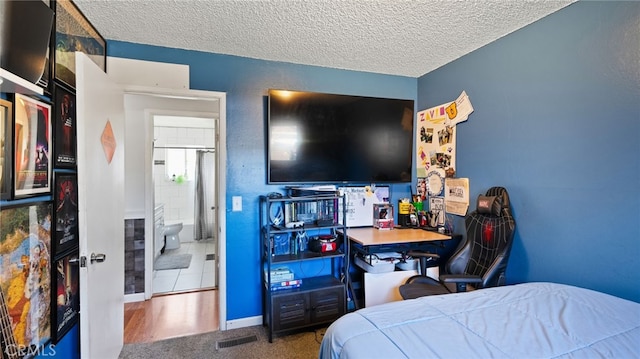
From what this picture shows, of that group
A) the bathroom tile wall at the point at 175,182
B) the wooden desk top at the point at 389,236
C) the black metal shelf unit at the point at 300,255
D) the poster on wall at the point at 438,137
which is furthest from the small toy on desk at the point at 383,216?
the bathroom tile wall at the point at 175,182

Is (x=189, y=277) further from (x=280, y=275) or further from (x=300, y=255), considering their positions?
(x=300, y=255)

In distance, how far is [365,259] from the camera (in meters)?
2.54

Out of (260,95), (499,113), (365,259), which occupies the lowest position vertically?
(365,259)

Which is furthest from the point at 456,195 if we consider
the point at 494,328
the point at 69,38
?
the point at 69,38

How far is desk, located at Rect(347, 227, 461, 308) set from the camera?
93.8 inches

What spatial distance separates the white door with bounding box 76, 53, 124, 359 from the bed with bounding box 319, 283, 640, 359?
1350 mm

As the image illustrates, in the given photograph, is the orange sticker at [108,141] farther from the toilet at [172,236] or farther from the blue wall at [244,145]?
the toilet at [172,236]

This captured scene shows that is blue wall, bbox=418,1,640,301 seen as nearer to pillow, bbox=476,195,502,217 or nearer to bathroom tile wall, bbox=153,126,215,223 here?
pillow, bbox=476,195,502,217

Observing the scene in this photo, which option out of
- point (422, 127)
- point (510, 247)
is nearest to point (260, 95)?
point (422, 127)

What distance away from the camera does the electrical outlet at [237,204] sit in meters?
2.51

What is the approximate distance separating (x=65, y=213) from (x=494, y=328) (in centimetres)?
218

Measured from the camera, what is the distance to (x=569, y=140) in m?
1.76

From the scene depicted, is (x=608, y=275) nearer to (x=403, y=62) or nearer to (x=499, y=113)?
(x=499, y=113)

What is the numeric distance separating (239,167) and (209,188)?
3520mm
